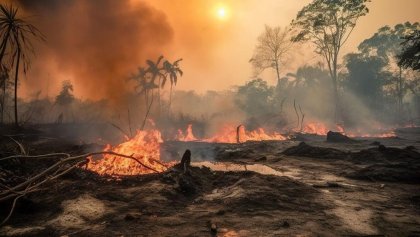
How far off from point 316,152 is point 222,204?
390 inches

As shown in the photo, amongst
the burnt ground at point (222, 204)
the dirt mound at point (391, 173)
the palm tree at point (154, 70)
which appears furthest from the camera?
the palm tree at point (154, 70)

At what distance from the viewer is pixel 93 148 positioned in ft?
53.5

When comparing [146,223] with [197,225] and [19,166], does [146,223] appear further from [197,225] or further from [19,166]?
[19,166]

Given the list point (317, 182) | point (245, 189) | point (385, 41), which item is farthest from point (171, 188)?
point (385, 41)

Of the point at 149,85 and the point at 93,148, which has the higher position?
the point at 149,85

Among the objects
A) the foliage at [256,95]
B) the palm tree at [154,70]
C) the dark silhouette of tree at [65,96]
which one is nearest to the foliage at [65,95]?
the dark silhouette of tree at [65,96]

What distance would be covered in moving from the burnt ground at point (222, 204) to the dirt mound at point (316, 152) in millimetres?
3135

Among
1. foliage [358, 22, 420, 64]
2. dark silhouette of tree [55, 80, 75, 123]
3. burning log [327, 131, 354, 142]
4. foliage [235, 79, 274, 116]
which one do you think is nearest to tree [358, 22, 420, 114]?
foliage [358, 22, 420, 64]

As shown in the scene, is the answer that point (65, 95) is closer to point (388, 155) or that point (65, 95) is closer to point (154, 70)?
point (154, 70)

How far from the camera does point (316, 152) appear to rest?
51.3 ft

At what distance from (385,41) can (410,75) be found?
10241mm

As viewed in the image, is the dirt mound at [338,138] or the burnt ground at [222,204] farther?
the dirt mound at [338,138]

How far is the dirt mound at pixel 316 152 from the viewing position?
1493 centimetres

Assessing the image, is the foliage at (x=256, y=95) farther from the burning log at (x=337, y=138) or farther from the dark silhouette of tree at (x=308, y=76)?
the burning log at (x=337, y=138)
